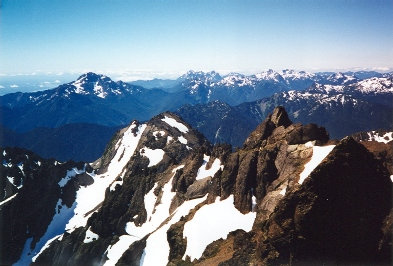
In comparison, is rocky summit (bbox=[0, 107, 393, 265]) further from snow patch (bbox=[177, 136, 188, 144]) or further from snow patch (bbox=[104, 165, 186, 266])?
snow patch (bbox=[177, 136, 188, 144])

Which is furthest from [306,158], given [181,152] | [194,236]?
[181,152]

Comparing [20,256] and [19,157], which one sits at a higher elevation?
[19,157]

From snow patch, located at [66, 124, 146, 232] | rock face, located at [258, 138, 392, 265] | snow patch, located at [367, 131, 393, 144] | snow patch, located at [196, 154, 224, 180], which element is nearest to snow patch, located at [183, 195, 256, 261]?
rock face, located at [258, 138, 392, 265]

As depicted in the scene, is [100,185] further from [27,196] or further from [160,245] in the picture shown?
[160,245]

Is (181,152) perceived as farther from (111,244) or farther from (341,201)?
(341,201)

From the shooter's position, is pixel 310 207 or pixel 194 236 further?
pixel 194 236

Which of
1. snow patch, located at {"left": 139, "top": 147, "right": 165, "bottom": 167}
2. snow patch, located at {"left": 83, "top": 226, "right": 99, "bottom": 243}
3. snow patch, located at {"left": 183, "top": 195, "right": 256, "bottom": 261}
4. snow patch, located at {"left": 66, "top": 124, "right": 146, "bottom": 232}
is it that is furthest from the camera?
snow patch, located at {"left": 66, "top": 124, "right": 146, "bottom": 232}

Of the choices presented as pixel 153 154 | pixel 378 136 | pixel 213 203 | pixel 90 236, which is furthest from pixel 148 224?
pixel 378 136
